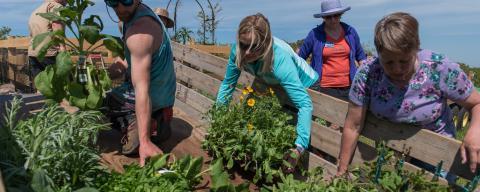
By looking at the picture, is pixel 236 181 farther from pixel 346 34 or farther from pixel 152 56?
pixel 346 34

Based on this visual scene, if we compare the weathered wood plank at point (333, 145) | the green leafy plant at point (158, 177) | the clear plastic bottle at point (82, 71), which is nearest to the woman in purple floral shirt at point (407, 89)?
the weathered wood plank at point (333, 145)

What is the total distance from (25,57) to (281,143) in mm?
7855

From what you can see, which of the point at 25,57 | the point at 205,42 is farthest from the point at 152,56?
the point at 205,42

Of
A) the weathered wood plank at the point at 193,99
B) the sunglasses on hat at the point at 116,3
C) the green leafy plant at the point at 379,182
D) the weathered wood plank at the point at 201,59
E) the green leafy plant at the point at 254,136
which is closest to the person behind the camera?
the green leafy plant at the point at 379,182

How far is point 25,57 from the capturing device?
30.9 ft

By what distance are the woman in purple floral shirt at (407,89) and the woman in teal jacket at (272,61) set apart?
42cm

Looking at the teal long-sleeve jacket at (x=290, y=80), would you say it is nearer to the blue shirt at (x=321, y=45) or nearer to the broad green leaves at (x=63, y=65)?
the broad green leaves at (x=63, y=65)

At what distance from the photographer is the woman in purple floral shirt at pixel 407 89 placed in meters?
2.33

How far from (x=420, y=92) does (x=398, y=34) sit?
517mm

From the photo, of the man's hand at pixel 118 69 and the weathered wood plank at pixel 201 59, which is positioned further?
the weathered wood plank at pixel 201 59

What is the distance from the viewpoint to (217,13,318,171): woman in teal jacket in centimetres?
323

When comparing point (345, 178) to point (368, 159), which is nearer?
point (345, 178)

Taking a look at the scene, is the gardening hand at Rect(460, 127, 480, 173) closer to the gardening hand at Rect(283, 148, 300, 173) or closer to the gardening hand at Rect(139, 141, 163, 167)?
the gardening hand at Rect(283, 148, 300, 173)

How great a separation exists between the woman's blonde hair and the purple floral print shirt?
711 mm
